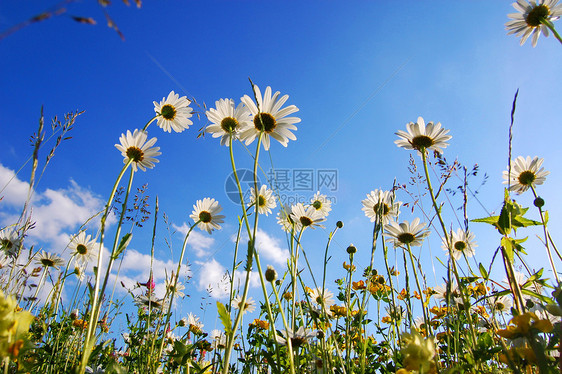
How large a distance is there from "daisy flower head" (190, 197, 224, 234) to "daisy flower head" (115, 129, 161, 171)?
2.92 feet

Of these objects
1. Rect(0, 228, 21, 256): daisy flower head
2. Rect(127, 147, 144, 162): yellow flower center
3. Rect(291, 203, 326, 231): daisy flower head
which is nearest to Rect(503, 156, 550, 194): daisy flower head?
Rect(291, 203, 326, 231): daisy flower head

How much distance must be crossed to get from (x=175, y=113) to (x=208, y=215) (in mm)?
875

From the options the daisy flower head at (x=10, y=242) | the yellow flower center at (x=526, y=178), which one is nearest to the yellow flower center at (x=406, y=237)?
the yellow flower center at (x=526, y=178)

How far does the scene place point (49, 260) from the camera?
9.98 ft

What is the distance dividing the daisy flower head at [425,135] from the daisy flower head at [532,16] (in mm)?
820

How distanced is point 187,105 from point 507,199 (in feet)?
6.12

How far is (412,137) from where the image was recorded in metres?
2.13

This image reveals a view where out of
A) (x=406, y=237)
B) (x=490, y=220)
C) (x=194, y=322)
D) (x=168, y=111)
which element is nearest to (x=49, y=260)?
(x=194, y=322)

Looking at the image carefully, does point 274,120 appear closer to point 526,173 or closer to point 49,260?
point 526,173

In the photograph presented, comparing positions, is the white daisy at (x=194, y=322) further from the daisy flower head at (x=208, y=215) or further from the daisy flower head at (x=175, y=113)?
the daisy flower head at (x=175, y=113)

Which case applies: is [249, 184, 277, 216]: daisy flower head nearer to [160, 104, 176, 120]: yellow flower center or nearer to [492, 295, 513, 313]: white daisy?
[160, 104, 176, 120]: yellow flower center

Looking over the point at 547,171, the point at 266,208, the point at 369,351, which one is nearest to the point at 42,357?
the point at 266,208

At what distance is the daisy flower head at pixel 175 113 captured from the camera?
2.14 m

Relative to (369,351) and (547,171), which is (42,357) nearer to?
(369,351)
